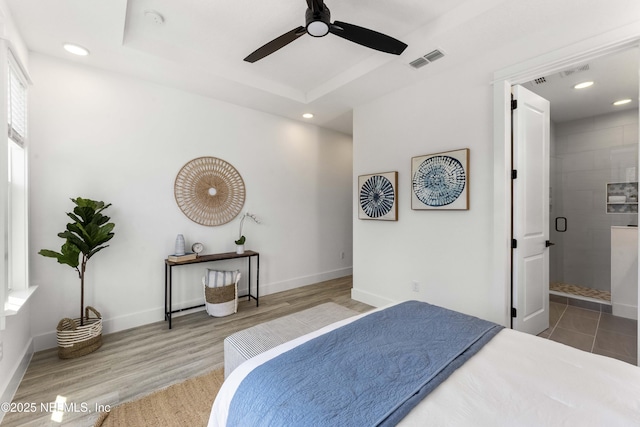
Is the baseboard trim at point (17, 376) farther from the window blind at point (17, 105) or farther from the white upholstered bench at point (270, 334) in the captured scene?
the window blind at point (17, 105)

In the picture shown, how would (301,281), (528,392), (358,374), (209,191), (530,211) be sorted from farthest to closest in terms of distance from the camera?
(301,281) < (209,191) < (530,211) < (358,374) < (528,392)

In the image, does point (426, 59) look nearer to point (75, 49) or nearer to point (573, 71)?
point (573, 71)

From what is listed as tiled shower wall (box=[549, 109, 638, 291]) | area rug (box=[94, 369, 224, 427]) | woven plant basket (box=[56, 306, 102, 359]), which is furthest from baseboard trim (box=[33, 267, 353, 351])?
tiled shower wall (box=[549, 109, 638, 291])

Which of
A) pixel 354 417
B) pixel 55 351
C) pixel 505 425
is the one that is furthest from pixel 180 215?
pixel 505 425

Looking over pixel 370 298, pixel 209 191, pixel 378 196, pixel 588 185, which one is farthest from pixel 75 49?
pixel 588 185

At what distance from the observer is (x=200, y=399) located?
187 centimetres

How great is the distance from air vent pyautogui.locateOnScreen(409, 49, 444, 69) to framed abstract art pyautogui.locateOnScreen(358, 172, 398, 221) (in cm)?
115

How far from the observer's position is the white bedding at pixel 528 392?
91 cm

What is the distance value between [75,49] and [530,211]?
436cm

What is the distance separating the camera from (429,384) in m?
1.07

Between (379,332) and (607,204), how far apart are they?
4.67 metres

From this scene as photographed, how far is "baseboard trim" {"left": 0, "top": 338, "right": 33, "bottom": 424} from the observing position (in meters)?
1.82

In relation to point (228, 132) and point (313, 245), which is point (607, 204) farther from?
point (228, 132)

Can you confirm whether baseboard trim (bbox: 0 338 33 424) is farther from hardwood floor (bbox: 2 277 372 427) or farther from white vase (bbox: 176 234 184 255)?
white vase (bbox: 176 234 184 255)
